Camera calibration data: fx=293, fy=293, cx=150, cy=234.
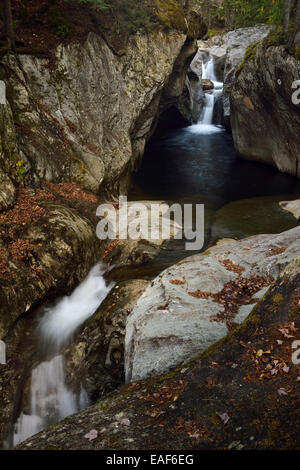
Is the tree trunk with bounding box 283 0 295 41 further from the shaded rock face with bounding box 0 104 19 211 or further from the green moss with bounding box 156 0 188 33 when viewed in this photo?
the shaded rock face with bounding box 0 104 19 211

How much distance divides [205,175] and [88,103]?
10253 mm

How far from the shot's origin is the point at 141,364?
5438 mm

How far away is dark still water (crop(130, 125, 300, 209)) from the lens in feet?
62.1

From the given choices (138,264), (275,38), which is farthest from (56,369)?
(275,38)

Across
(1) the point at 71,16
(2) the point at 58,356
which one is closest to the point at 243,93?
(1) the point at 71,16

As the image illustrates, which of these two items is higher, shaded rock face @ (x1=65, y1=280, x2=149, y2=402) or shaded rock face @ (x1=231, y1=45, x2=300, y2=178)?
shaded rock face @ (x1=231, y1=45, x2=300, y2=178)

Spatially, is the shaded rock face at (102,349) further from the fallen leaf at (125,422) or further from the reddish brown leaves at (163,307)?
the fallen leaf at (125,422)

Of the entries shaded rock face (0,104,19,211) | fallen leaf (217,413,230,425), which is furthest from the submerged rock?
fallen leaf (217,413,230,425)

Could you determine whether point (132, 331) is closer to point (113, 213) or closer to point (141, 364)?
point (141, 364)

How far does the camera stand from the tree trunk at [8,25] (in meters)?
12.6

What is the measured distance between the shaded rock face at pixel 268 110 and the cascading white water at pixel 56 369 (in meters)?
15.4

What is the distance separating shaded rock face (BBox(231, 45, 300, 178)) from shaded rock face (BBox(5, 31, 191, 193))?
235 inches

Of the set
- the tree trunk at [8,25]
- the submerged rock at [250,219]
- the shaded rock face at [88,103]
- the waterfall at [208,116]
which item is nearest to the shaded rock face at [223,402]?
the submerged rock at [250,219]

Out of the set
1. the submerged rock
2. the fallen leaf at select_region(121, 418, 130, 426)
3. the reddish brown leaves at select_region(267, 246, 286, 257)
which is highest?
the reddish brown leaves at select_region(267, 246, 286, 257)
